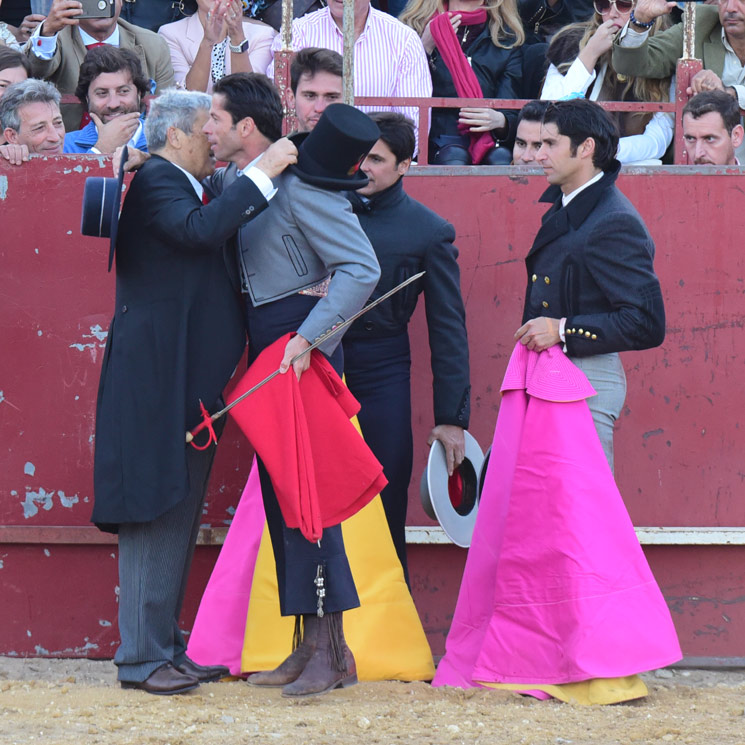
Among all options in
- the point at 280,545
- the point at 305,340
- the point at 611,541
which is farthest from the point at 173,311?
the point at 611,541

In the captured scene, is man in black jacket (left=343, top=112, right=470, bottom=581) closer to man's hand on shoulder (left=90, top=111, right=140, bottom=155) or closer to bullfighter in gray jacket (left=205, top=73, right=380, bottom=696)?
bullfighter in gray jacket (left=205, top=73, right=380, bottom=696)

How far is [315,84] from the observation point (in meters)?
5.51

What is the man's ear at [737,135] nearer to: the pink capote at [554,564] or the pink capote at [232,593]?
the pink capote at [554,564]

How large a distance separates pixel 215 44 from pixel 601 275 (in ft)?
9.94

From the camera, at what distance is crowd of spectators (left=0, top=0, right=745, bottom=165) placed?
6195 millimetres

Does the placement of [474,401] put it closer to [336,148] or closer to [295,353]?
[295,353]

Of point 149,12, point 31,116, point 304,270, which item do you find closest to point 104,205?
point 304,270

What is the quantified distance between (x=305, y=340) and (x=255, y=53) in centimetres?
317

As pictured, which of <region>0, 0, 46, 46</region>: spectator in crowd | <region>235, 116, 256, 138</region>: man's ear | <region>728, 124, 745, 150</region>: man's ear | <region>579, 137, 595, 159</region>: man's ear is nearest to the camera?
<region>235, 116, 256, 138</region>: man's ear

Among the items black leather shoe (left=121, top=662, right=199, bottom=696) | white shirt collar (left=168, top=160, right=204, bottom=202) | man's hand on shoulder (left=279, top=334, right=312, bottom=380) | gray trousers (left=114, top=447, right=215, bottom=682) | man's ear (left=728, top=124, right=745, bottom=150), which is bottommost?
black leather shoe (left=121, top=662, right=199, bottom=696)

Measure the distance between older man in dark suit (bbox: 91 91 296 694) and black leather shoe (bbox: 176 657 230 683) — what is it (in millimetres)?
116

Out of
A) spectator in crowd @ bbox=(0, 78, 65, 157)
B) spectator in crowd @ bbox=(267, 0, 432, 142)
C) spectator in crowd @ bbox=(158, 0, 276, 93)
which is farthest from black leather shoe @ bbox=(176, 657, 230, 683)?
spectator in crowd @ bbox=(158, 0, 276, 93)

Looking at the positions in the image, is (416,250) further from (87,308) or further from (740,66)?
(740,66)

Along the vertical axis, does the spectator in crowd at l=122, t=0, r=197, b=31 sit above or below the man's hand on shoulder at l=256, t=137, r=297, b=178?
above
